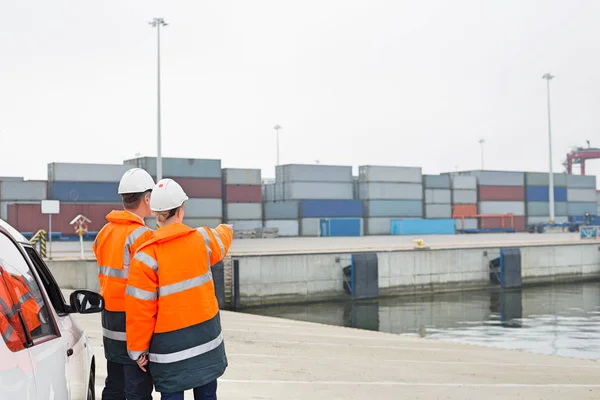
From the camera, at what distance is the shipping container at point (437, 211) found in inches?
2625

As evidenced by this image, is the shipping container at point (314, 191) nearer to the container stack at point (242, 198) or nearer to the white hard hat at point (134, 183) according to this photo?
the container stack at point (242, 198)

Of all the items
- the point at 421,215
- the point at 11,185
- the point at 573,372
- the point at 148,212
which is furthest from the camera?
the point at 421,215

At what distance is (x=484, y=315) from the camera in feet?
81.1

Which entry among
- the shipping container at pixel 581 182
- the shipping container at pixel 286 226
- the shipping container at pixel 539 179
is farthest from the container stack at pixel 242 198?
the shipping container at pixel 581 182

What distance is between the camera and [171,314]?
3824 millimetres

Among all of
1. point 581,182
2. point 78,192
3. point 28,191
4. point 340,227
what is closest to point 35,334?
point 78,192

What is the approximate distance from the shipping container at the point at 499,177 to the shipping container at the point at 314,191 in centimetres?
1587

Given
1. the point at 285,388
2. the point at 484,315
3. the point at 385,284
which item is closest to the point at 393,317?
the point at 484,315

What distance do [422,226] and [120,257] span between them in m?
59.5

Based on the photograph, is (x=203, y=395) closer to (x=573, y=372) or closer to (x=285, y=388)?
(x=285, y=388)

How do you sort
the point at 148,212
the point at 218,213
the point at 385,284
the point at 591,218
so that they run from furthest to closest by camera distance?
the point at 591,218
the point at 218,213
the point at 385,284
the point at 148,212

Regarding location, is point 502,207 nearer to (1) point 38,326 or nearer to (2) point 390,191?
(2) point 390,191

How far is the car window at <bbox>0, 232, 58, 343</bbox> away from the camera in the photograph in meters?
2.86

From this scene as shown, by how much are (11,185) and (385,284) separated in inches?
1194
